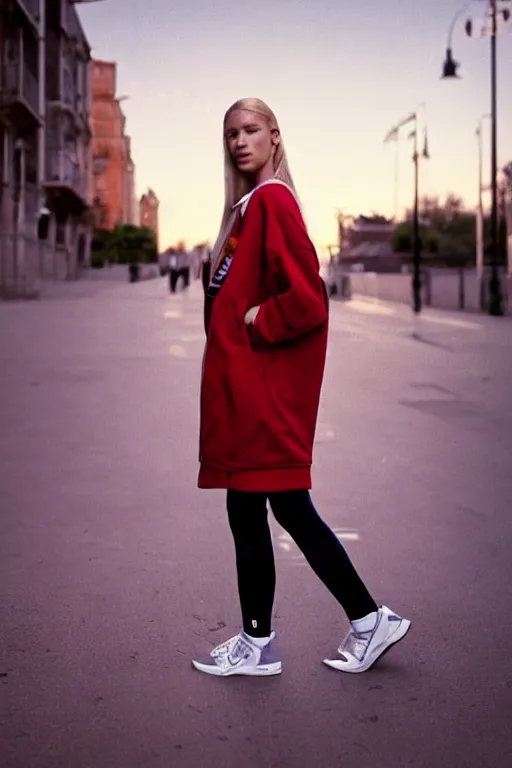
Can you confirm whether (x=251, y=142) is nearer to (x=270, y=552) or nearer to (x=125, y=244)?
(x=270, y=552)

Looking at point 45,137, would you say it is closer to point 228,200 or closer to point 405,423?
point 405,423

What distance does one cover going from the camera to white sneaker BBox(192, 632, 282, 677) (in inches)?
134

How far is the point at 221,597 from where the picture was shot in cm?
427

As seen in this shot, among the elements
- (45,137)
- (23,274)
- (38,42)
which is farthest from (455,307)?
(45,137)

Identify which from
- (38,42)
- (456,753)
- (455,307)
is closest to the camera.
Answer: (456,753)

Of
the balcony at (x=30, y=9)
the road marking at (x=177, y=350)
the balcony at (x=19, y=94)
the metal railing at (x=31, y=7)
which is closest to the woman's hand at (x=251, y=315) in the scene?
the road marking at (x=177, y=350)

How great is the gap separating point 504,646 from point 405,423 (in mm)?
5717

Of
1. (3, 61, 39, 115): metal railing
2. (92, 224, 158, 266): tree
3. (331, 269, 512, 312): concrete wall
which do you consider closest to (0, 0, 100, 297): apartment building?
(3, 61, 39, 115): metal railing

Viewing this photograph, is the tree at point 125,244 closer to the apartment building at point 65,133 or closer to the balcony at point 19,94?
the apartment building at point 65,133

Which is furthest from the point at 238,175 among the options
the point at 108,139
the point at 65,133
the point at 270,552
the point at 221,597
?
the point at 108,139

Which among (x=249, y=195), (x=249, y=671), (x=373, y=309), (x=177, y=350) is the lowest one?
(x=249, y=671)

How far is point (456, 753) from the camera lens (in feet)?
9.23

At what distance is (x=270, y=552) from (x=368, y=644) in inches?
15.6

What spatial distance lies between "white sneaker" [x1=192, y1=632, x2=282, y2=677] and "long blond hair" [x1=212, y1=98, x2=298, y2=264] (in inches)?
44.3
